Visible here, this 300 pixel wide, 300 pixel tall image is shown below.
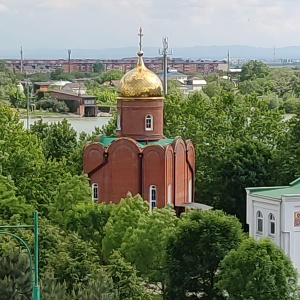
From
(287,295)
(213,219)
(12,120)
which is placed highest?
(12,120)

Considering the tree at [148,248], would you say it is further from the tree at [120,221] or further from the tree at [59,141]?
the tree at [59,141]

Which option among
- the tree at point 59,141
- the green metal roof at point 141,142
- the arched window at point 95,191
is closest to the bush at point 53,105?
the tree at point 59,141

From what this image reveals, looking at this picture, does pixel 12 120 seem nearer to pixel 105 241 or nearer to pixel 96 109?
pixel 105 241

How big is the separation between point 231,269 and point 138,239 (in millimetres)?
4853

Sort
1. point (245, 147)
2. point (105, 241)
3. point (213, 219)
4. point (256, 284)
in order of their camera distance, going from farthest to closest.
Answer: point (245, 147) → point (105, 241) → point (213, 219) → point (256, 284)

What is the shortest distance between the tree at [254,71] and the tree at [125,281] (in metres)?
122

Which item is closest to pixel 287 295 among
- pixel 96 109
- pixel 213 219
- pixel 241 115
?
pixel 213 219

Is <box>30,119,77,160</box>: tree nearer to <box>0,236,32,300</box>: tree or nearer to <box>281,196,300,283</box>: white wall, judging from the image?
<box>281,196,300,283</box>: white wall

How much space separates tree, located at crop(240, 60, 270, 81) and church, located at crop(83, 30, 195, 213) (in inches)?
4305

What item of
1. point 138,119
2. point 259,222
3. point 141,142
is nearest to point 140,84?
point 138,119

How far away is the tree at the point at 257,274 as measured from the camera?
25.8 metres

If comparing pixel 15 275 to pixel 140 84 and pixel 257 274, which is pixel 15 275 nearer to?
pixel 257 274

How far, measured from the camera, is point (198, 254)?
93.5ft

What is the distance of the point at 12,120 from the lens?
44969 millimetres
